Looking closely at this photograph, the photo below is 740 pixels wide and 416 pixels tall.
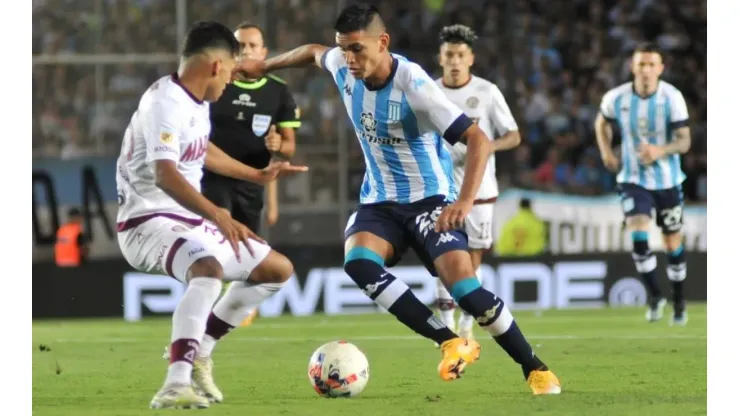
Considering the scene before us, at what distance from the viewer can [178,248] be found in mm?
5957

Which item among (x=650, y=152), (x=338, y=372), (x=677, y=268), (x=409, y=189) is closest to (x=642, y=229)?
(x=677, y=268)

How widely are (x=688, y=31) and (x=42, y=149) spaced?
8.60m

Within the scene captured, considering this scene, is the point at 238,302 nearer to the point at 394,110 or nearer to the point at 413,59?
the point at 394,110

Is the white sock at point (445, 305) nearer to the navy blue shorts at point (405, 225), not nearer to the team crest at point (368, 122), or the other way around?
the navy blue shorts at point (405, 225)

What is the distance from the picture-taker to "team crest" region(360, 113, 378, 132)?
6723 mm

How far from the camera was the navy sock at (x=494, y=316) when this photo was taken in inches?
250

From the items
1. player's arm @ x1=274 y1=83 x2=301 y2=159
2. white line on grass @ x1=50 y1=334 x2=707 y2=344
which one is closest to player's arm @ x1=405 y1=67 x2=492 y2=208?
player's arm @ x1=274 y1=83 x2=301 y2=159

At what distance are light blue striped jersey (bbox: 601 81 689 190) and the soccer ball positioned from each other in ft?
17.6

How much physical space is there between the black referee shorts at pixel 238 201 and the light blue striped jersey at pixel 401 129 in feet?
9.60

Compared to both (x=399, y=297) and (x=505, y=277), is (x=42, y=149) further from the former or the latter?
(x=399, y=297)

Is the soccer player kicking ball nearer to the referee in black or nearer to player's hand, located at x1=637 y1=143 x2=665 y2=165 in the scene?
the referee in black

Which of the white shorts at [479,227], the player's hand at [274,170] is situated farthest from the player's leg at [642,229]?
the player's hand at [274,170]

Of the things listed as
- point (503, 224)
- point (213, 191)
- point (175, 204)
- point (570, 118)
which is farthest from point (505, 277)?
point (175, 204)

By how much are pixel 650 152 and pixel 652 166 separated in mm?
408
